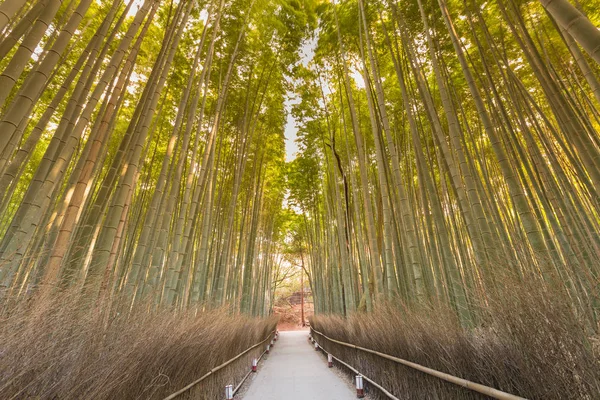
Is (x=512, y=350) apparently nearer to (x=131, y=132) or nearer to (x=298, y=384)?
(x=131, y=132)

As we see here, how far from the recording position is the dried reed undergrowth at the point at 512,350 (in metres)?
0.97

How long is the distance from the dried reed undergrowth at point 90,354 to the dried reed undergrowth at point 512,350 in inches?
63.5

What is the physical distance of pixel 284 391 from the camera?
11.5 ft

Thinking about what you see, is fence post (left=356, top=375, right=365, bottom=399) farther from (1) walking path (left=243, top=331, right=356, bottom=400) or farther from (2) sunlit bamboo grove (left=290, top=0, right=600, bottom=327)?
(2) sunlit bamboo grove (left=290, top=0, right=600, bottom=327)

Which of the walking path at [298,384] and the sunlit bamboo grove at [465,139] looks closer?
the sunlit bamboo grove at [465,139]

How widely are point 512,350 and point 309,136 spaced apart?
654 centimetres

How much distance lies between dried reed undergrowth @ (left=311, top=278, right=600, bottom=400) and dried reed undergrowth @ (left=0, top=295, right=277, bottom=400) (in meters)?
1.61

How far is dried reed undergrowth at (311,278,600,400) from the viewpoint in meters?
0.97

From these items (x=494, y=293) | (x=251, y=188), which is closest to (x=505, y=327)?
(x=494, y=293)

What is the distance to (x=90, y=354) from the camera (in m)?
1.19

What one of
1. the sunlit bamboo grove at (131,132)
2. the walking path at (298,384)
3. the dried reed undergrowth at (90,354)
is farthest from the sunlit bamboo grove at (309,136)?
the walking path at (298,384)

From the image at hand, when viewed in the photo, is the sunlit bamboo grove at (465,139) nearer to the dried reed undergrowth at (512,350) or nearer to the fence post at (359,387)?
the dried reed undergrowth at (512,350)

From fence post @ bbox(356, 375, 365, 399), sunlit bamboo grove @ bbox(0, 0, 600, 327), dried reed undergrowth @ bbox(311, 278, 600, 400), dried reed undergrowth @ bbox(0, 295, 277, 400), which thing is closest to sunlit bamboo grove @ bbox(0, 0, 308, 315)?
sunlit bamboo grove @ bbox(0, 0, 600, 327)

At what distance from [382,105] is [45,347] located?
11.3ft
